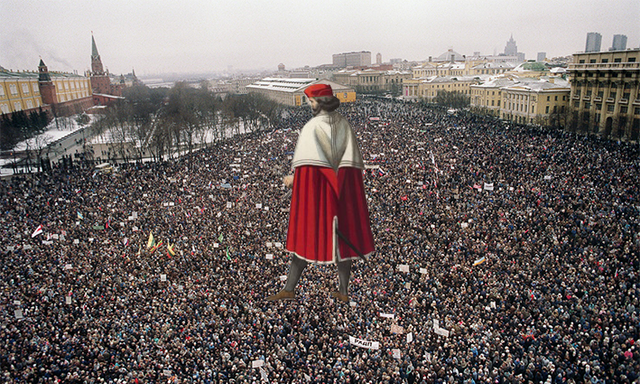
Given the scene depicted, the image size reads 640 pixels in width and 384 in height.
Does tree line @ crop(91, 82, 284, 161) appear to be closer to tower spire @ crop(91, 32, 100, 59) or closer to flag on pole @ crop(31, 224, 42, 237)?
flag on pole @ crop(31, 224, 42, 237)

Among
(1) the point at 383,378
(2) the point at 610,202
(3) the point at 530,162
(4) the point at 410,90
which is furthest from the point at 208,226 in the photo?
(4) the point at 410,90

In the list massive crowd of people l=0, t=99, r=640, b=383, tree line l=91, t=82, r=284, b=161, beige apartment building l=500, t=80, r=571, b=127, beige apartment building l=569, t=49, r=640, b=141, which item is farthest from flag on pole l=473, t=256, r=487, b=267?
→ beige apartment building l=500, t=80, r=571, b=127

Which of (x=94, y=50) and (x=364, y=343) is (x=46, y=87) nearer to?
(x=94, y=50)

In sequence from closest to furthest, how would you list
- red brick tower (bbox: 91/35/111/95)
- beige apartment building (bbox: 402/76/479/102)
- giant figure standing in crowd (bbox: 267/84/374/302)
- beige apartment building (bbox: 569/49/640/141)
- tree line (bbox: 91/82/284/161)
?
giant figure standing in crowd (bbox: 267/84/374/302)
beige apartment building (bbox: 569/49/640/141)
tree line (bbox: 91/82/284/161)
beige apartment building (bbox: 402/76/479/102)
red brick tower (bbox: 91/35/111/95)

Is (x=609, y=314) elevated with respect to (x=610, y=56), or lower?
lower

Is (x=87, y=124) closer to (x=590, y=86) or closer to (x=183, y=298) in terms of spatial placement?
(x=183, y=298)

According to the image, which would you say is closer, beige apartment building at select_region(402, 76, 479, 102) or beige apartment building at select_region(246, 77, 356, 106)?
beige apartment building at select_region(246, 77, 356, 106)

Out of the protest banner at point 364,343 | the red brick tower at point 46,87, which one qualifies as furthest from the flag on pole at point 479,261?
the red brick tower at point 46,87
